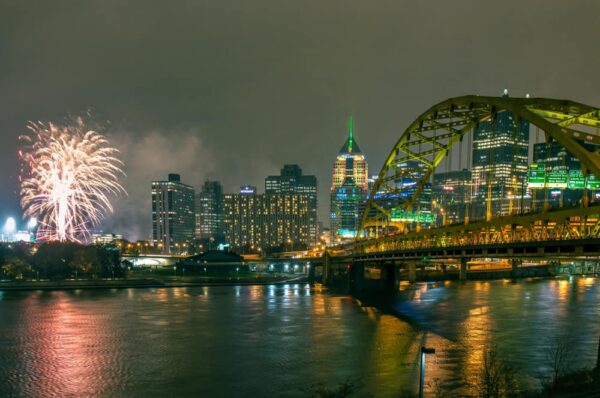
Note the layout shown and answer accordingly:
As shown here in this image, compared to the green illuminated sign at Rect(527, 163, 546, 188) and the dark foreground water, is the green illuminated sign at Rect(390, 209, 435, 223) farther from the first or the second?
the green illuminated sign at Rect(527, 163, 546, 188)

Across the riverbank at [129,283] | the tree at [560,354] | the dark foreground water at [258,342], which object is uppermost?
the tree at [560,354]

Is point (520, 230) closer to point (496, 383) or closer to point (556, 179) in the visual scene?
point (556, 179)

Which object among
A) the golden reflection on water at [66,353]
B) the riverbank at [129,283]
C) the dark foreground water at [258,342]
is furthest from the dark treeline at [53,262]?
the golden reflection on water at [66,353]

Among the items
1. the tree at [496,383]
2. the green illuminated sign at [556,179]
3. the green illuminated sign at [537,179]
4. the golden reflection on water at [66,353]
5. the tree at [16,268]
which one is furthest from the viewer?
the tree at [16,268]

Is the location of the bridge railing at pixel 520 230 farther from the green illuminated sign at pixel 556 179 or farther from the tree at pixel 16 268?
the tree at pixel 16 268

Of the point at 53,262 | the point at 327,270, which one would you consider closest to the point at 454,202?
the point at 327,270

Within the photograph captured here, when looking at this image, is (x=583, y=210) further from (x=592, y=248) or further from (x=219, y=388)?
(x=219, y=388)
